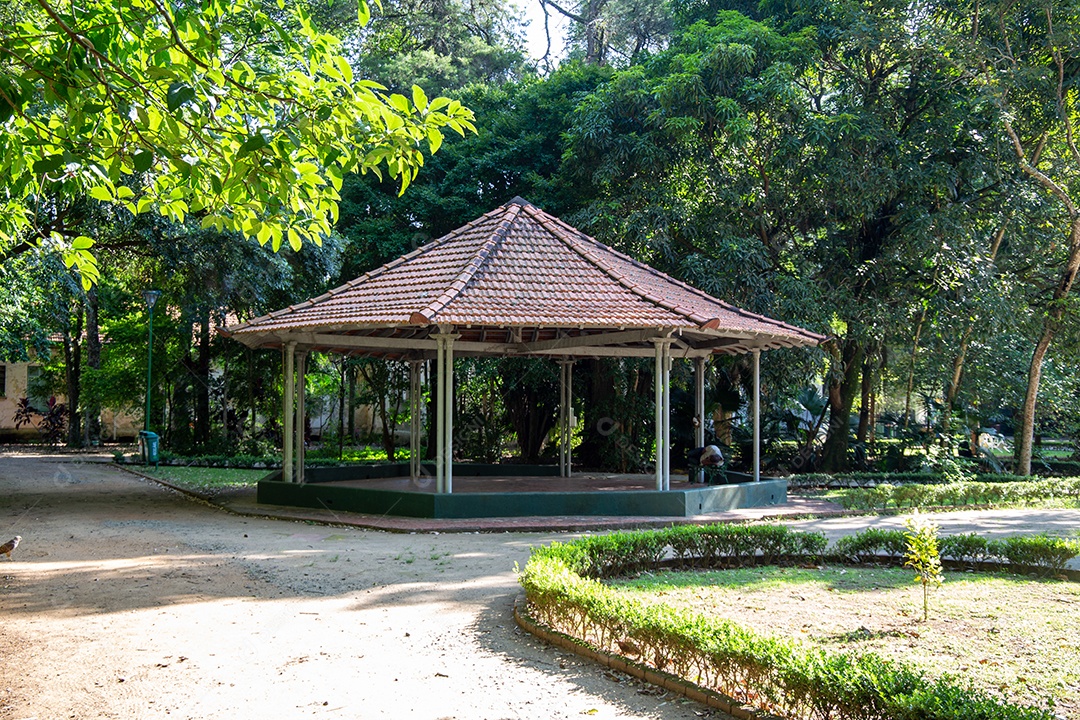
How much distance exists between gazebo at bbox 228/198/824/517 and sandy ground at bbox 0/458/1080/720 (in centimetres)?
290

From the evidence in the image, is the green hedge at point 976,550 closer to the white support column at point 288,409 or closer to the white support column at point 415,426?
the white support column at point 415,426

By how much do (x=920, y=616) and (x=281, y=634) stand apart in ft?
16.2

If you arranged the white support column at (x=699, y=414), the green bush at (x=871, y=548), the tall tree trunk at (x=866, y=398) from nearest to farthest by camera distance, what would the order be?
1. the green bush at (x=871, y=548)
2. the white support column at (x=699, y=414)
3. the tall tree trunk at (x=866, y=398)

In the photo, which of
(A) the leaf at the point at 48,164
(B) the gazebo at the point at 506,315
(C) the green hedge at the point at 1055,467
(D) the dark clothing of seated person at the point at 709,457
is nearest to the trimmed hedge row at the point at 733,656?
(A) the leaf at the point at 48,164

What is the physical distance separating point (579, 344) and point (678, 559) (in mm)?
5615

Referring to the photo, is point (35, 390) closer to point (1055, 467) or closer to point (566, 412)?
point (566, 412)

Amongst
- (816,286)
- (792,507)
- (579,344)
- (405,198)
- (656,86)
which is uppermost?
(656,86)

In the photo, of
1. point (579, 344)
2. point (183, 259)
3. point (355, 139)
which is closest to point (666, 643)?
point (355, 139)

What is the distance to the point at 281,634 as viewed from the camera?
21.1 ft

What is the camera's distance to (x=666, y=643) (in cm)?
545

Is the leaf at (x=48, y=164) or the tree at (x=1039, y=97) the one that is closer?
the leaf at (x=48, y=164)

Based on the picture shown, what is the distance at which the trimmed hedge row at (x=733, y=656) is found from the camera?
13.7 feet

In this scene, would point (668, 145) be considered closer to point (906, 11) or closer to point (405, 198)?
point (906, 11)

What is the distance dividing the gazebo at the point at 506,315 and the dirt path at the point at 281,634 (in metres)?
3.00
